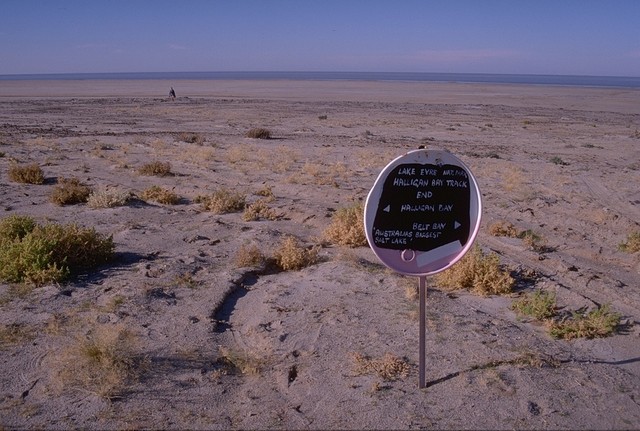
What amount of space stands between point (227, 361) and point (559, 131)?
27.7 meters

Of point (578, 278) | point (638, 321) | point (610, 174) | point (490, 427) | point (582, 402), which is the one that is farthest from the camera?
point (610, 174)

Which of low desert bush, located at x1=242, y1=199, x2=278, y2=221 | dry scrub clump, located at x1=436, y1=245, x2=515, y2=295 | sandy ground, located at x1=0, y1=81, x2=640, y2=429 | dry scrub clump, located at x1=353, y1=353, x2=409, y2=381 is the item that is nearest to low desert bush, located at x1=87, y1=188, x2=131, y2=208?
sandy ground, located at x1=0, y1=81, x2=640, y2=429

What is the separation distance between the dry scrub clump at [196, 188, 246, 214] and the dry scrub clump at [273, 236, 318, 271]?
3.12 metres

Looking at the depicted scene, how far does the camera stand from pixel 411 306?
6164 mm

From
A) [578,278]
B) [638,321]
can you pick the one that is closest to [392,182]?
[638,321]

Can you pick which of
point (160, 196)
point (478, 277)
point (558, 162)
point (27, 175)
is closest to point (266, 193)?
point (160, 196)

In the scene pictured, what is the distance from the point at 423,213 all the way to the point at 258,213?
6.50 metres

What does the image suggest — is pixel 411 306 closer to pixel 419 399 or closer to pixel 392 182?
pixel 419 399

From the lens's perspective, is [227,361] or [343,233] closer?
[227,361]

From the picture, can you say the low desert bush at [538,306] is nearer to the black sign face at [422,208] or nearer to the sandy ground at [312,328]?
the sandy ground at [312,328]

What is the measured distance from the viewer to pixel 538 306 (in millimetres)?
5922

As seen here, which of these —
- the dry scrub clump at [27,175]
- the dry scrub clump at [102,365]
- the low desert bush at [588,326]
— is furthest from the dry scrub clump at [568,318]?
the dry scrub clump at [27,175]

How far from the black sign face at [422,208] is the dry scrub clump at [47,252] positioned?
163 inches

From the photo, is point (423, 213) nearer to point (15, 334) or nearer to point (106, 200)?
point (15, 334)
